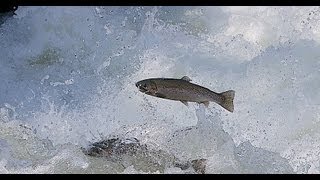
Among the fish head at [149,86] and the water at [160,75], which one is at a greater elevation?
the water at [160,75]

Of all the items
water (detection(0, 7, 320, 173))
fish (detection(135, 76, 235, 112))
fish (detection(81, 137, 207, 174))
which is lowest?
fish (detection(81, 137, 207, 174))

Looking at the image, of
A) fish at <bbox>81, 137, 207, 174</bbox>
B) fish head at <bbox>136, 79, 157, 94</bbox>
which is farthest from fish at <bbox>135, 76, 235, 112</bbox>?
fish at <bbox>81, 137, 207, 174</bbox>

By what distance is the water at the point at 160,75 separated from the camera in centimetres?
246

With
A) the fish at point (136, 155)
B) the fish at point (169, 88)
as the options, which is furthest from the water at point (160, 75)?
the fish at point (169, 88)

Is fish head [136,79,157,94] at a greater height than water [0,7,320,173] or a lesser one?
lesser

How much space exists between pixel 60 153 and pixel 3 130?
56 centimetres

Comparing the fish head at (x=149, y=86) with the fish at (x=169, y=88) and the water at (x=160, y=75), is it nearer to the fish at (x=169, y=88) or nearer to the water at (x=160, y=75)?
the fish at (x=169, y=88)

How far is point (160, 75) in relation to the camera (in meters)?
3.76

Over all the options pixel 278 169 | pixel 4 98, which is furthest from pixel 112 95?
pixel 278 169

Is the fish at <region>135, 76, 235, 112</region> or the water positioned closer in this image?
the fish at <region>135, 76, 235, 112</region>

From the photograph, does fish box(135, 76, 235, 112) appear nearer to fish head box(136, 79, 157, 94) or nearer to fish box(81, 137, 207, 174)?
fish head box(136, 79, 157, 94)

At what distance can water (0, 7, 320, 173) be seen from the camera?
8.07 ft

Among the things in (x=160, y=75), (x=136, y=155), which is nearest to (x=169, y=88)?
(x=136, y=155)

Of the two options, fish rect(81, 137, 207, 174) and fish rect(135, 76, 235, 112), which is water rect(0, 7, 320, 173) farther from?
fish rect(135, 76, 235, 112)
